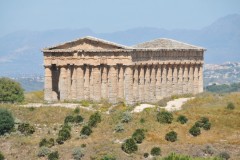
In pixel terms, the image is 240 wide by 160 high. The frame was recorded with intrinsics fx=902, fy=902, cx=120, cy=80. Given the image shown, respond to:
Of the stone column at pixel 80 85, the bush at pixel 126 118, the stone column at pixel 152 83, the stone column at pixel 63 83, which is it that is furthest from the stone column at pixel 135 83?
the bush at pixel 126 118

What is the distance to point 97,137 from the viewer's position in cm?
10044

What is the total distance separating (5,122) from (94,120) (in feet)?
33.8

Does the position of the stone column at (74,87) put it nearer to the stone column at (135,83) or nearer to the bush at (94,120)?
the stone column at (135,83)

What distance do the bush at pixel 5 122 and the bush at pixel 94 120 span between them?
9.09 meters

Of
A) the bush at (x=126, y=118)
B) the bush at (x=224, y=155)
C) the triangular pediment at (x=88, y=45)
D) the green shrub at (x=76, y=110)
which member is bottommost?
the bush at (x=224, y=155)

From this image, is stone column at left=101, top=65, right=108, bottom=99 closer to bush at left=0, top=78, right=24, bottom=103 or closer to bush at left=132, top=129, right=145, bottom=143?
bush at left=0, top=78, right=24, bottom=103

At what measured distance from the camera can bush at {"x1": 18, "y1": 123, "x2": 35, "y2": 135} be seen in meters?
104

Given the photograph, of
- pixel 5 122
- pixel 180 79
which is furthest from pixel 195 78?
pixel 5 122

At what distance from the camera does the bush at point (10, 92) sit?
13538cm

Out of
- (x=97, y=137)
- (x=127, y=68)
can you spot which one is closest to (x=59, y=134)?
(x=97, y=137)

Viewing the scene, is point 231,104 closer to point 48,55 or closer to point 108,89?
point 108,89

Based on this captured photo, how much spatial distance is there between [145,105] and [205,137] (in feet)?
70.1

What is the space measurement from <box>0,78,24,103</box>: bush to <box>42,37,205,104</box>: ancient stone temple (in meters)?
4.39

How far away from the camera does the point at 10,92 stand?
448ft
